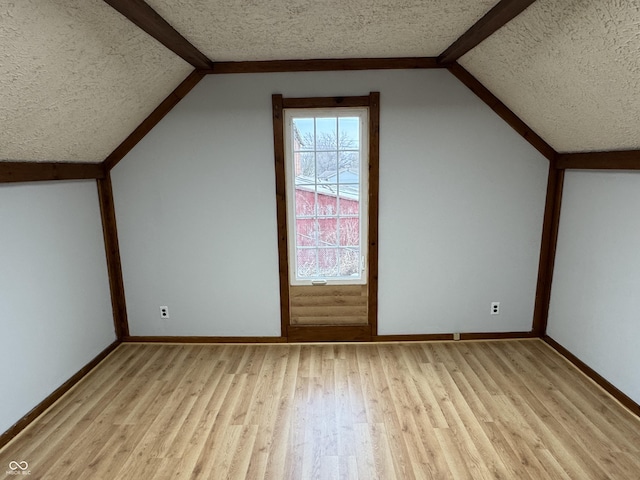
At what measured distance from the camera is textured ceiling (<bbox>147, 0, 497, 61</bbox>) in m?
1.83

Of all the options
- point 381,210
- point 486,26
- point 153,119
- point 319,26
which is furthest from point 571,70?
point 153,119

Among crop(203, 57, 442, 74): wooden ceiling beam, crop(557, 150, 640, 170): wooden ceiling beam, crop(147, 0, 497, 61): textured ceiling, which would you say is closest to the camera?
crop(147, 0, 497, 61): textured ceiling

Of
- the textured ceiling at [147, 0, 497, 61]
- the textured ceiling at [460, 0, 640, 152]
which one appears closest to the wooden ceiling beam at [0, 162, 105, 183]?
the textured ceiling at [147, 0, 497, 61]

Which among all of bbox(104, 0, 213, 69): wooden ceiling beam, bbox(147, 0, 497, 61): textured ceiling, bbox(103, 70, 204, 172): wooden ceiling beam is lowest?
bbox(103, 70, 204, 172): wooden ceiling beam

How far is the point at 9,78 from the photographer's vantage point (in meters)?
1.59

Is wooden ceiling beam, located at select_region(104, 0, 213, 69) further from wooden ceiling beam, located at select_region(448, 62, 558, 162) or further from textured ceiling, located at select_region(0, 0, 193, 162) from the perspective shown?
wooden ceiling beam, located at select_region(448, 62, 558, 162)

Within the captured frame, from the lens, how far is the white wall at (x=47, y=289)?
83.3 inches

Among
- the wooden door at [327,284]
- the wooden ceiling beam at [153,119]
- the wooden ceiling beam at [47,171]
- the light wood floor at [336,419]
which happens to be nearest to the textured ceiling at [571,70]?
the wooden door at [327,284]

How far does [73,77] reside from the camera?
188cm

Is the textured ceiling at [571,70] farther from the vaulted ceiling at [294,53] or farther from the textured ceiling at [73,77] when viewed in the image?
the textured ceiling at [73,77]

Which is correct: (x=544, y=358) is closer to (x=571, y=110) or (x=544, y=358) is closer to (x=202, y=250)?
(x=571, y=110)

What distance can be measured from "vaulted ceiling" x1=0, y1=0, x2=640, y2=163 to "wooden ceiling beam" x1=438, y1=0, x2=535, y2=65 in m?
0.03

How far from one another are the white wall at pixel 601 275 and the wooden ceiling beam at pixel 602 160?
7cm

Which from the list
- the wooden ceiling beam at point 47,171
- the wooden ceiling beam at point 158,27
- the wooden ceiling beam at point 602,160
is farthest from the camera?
the wooden ceiling beam at point 602,160
